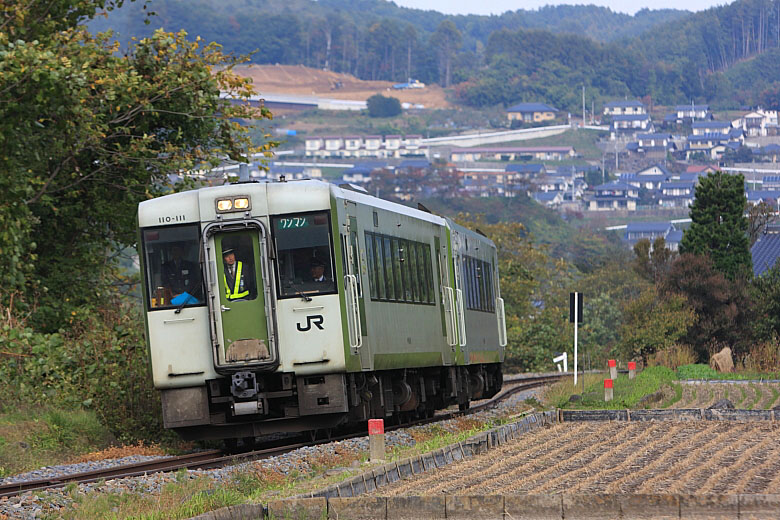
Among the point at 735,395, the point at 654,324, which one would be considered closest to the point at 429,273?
the point at 735,395

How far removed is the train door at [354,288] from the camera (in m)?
16.0

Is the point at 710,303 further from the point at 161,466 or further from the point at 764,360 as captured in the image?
the point at 161,466

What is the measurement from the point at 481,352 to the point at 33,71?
9.33m

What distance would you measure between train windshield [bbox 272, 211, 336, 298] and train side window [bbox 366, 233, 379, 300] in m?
1.39

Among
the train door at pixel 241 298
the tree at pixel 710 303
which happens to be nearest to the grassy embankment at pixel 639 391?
the train door at pixel 241 298

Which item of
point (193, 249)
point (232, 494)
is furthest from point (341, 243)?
point (232, 494)

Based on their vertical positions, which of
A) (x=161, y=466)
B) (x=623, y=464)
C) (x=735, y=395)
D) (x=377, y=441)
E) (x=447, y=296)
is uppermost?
(x=447, y=296)

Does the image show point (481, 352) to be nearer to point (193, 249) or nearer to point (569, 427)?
point (569, 427)

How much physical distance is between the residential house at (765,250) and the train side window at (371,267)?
2183 inches

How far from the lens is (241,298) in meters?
15.6

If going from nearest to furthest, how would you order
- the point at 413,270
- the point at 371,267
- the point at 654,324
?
the point at 371,267 → the point at 413,270 → the point at 654,324

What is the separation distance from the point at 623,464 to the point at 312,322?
4.32 m

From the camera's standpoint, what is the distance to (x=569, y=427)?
1816 cm

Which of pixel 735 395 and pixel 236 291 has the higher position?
pixel 236 291
